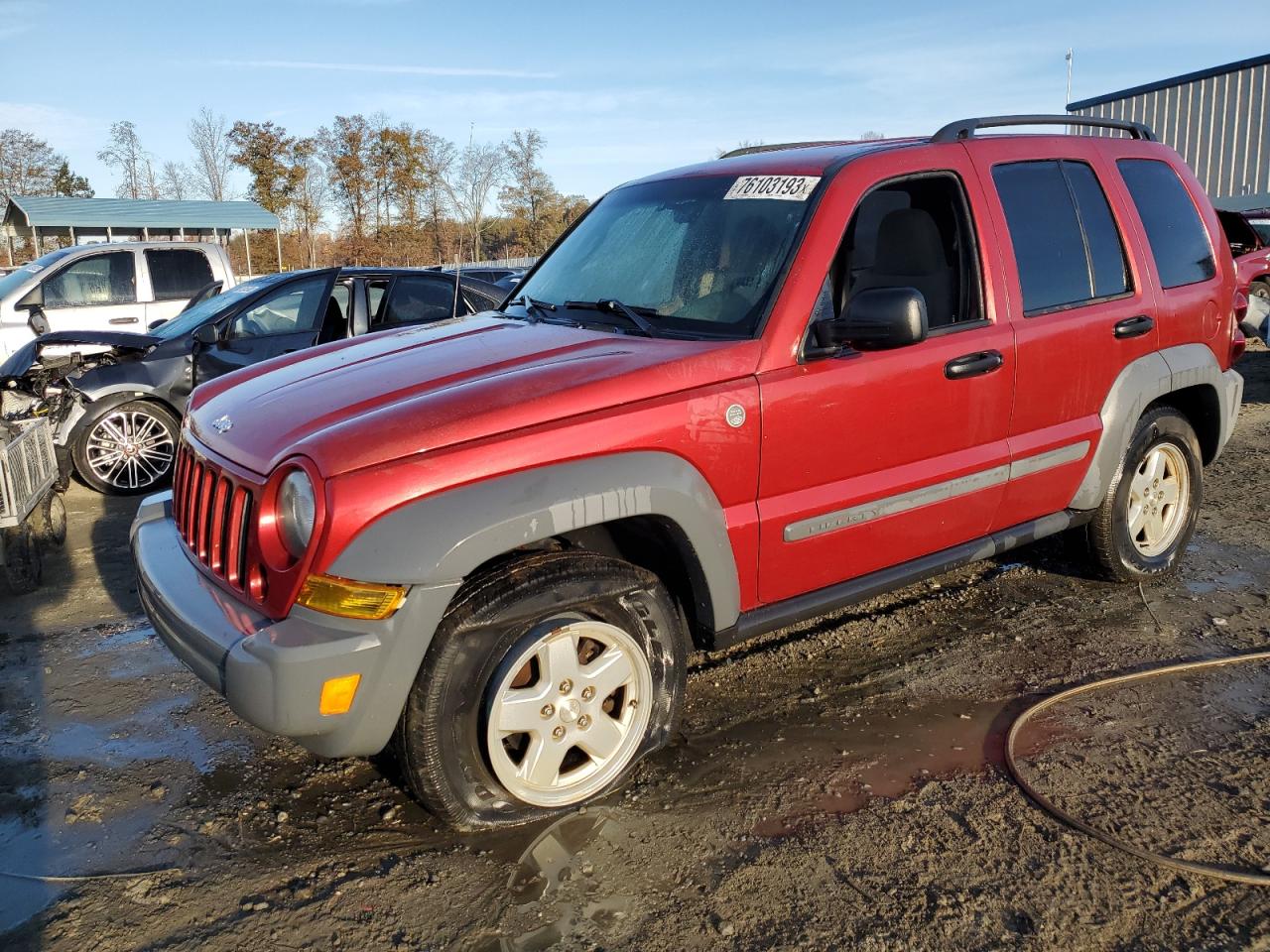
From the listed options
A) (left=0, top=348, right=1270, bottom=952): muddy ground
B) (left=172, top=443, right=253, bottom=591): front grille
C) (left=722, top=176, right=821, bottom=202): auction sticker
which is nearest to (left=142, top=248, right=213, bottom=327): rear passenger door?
(left=0, top=348, right=1270, bottom=952): muddy ground

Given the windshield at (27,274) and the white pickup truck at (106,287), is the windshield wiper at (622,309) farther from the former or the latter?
the windshield at (27,274)

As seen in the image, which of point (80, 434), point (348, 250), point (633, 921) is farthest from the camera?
point (348, 250)

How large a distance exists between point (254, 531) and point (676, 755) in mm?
1556

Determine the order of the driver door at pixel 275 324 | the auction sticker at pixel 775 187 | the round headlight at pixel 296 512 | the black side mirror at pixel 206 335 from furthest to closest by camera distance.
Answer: the driver door at pixel 275 324
the black side mirror at pixel 206 335
the auction sticker at pixel 775 187
the round headlight at pixel 296 512

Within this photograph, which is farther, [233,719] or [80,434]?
[80,434]

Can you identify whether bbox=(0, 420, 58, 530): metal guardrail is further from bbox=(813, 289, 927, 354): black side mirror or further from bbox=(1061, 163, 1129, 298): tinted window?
bbox=(1061, 163, 1129, 298): tinted window

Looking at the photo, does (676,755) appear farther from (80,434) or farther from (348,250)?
(348,250)

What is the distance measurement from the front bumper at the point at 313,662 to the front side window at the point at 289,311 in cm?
526

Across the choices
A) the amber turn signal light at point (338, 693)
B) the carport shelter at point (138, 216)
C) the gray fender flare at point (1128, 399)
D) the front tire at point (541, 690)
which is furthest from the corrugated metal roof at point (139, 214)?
the amber turn signal light at point (338, 693)

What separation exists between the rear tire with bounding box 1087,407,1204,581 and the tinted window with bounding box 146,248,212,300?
938 centimetres

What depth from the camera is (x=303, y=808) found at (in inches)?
123

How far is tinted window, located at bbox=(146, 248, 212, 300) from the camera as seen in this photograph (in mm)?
10578

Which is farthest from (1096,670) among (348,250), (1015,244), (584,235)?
(348,250)

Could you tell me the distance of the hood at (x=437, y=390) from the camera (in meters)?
2.68
